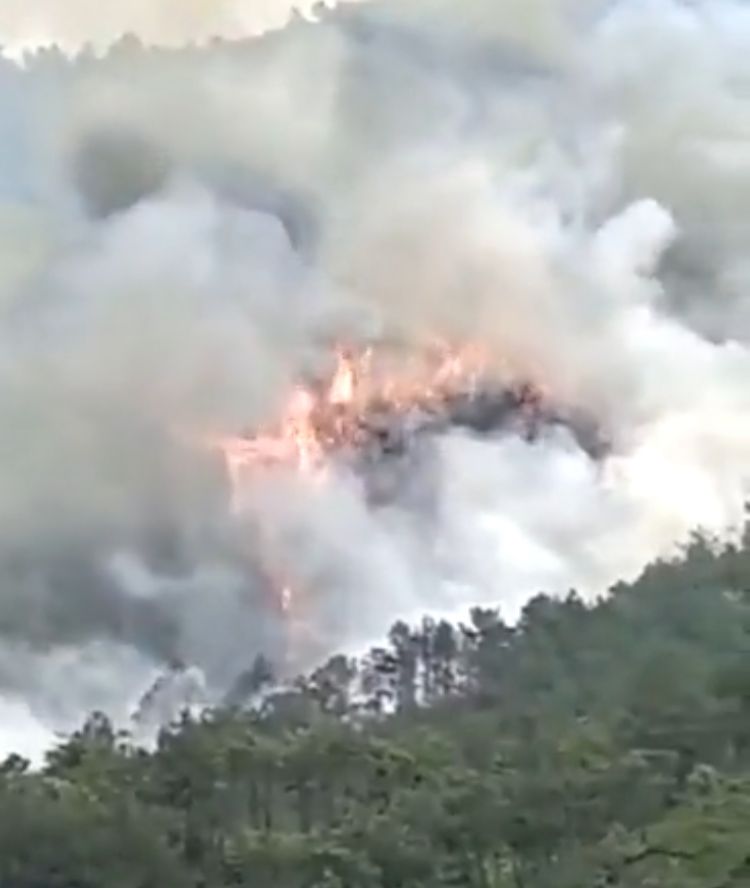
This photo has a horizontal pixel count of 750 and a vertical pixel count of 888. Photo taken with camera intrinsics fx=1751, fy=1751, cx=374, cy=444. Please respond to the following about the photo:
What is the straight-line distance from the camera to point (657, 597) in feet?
235

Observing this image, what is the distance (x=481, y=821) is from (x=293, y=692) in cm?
3338

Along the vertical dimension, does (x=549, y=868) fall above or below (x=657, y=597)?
below

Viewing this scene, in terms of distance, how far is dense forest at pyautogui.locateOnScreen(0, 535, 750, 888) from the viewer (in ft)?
120

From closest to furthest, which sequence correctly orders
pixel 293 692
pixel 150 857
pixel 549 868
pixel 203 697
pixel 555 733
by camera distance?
pixel 549 868 < pixel 150 857 < pixel 555 733 < pixel 293 692 < pixel 203 697

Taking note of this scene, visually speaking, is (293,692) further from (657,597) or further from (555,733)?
(555,733)

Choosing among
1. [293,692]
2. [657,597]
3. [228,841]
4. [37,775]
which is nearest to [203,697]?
[293,692]

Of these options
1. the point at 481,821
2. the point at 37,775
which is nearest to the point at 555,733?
the point at 481,821

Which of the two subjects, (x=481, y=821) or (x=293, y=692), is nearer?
(x=481, y=821)

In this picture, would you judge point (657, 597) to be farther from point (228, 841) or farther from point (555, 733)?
point (228, 841)

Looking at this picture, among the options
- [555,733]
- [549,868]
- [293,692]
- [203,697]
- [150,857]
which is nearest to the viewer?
[549,868]

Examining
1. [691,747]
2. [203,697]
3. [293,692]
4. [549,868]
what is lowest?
[549,868]

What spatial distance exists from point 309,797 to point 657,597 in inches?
1146

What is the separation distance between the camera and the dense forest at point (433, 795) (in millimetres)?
36656

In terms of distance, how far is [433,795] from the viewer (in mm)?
40156
